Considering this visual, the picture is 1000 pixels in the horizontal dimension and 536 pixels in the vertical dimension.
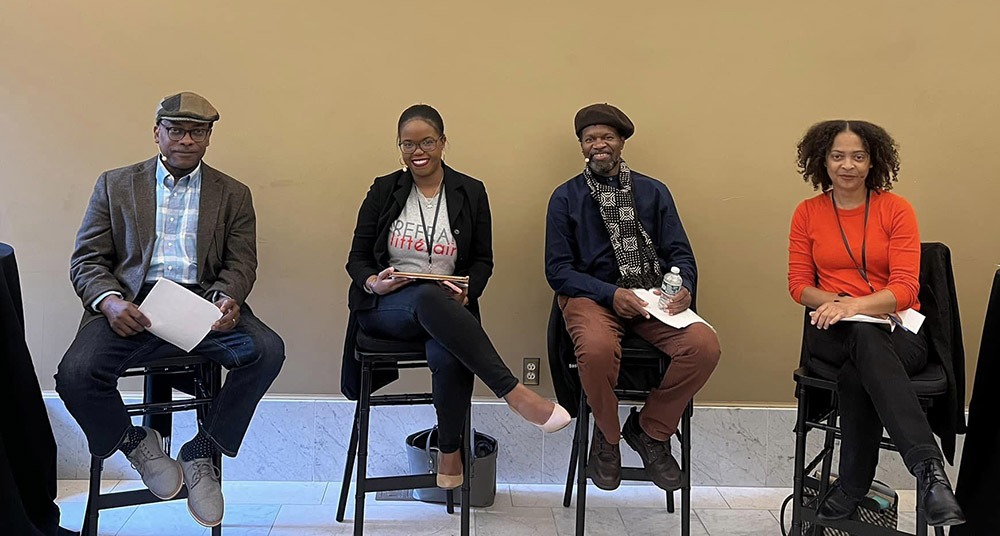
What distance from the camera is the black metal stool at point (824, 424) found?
7.14 feet

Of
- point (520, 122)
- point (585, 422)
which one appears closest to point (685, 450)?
point (585, 422)

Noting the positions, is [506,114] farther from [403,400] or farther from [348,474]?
[348,474]

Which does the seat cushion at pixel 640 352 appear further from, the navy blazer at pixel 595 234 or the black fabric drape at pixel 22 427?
the black fabric drape at pixel 22 427

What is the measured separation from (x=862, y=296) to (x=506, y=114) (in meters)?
1.34

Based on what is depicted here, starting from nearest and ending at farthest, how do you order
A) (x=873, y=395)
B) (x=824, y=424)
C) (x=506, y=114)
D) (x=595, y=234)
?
(x=873, y=395), (x=824, y=424), (x=595, y=234), (x=506, y=114)

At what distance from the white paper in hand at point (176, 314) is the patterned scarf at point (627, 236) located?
4.17 ft

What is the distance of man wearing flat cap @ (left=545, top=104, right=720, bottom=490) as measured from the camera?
237 centimetres

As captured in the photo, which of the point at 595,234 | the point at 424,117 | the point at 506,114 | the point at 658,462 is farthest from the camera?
the point at 506,114

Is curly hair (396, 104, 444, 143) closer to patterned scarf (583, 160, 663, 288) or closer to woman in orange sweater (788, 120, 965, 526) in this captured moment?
patterned scarf (583, 160, 663, 288)

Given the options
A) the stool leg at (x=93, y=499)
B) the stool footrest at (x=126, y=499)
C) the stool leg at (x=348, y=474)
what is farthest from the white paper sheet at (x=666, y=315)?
the stool leg at (x=93, y=499)

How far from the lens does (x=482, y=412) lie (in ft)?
9.64

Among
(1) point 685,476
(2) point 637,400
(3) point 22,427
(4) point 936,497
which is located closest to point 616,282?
(2) point 637,400

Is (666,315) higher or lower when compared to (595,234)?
lower

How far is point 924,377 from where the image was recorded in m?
2.21
